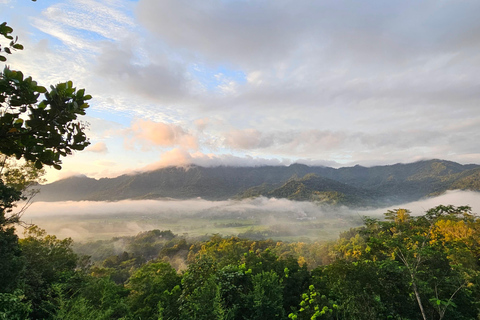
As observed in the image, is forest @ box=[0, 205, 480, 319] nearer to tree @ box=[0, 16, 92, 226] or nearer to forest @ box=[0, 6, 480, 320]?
forest @ box=[0, 6, 480, 320]

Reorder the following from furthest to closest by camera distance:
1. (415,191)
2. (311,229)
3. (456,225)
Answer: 1. (415,191)
2. (311,229)
3. (456,225)

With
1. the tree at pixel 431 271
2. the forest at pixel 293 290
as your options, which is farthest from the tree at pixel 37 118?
the tree at pixel 431 271

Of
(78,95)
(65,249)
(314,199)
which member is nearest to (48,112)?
(78,95)

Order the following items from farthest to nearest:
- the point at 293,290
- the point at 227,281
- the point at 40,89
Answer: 1. the point at 293,290
2. the point at 227,281
3. the point at 40,89

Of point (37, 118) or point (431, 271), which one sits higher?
point (37, 118)

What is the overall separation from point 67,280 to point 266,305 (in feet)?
40.4

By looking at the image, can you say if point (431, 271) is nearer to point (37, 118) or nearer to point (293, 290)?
point (293, 290)

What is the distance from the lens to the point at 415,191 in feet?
594

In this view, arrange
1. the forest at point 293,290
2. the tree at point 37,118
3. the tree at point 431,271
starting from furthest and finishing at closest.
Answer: the tree at point 431,271
the forest at point 293,290
the tree at point 37,118

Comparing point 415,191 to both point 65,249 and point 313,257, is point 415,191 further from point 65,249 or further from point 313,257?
point 65,249

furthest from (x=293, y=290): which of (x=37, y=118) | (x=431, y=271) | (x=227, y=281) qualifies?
→ (x=37, y=118)

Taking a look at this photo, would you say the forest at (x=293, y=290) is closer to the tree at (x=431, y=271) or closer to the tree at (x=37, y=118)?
the tree at (x=431, y=271)

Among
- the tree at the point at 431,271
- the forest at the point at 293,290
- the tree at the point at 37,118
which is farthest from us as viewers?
the tree at the point at 431,271

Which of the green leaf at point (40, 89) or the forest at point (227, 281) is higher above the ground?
the green leaf at point (40, 89)
